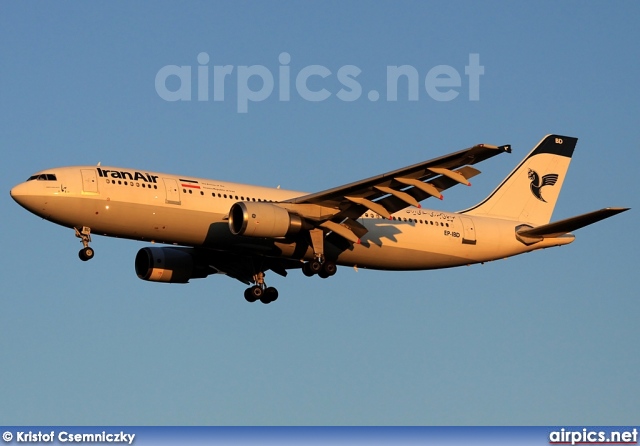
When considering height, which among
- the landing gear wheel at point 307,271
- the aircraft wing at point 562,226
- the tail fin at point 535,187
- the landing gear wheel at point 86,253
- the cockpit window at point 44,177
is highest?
the tail fin at point 535,187

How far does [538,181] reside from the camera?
217 ft

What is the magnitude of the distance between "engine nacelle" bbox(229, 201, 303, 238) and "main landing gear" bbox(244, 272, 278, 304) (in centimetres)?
682

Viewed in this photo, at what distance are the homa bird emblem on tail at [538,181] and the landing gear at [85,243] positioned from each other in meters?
24.2

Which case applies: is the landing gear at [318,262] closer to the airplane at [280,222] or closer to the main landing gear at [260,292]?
the airplane at [280,222]

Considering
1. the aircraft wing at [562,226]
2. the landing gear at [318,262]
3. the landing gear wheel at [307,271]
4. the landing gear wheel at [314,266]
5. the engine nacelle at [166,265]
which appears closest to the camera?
the aircraft wing at [562,226]

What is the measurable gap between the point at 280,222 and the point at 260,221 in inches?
41.5

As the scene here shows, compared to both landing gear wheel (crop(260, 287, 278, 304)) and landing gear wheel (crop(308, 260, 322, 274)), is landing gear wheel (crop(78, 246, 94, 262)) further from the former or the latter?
landing gear wheel (crop(260, 287, 278, 304))

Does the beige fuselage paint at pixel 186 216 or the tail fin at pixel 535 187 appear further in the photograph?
the tail fin at pixel 535 187

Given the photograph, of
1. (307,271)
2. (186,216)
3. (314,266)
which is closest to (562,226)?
(314,266)

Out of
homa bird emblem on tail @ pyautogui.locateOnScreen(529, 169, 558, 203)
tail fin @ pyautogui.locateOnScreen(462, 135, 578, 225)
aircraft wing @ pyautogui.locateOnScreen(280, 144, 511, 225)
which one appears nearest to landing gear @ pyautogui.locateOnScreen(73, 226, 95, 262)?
aircraft wing @ pyautogui.locateOnScreen(280, 144, 511, 225)

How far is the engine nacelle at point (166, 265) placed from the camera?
60.9 meters

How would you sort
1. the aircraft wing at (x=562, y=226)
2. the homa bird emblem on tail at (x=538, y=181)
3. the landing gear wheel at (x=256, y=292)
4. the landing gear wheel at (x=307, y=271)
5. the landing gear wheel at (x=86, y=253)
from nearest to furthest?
the landing gear wheel at (x=86, y=253), the aircraft wing at (x=562, y=226), the landing gear wheel at (x=307, y=271), the landing gear wheel at (x=256, y=292), the homa bird emblem on tail at (x=538, y=181)

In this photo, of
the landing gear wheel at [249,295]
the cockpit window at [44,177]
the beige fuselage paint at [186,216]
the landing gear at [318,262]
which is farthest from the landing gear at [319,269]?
the cockpit window at [44,177]

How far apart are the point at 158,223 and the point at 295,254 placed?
267 inches
